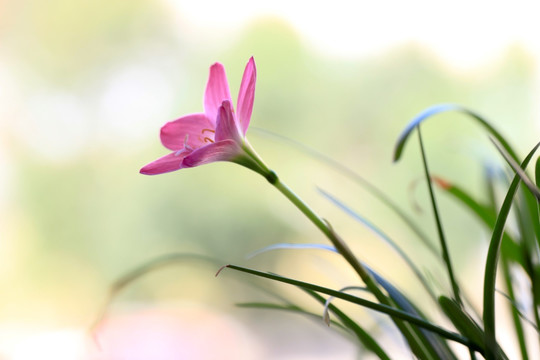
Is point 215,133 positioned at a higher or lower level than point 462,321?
higher

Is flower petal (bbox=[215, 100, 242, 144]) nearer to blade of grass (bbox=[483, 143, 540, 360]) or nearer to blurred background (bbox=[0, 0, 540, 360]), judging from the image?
blade of grass (bbox=[483, 143, 540, 360])

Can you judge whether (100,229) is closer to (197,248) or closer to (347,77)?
(197,248)

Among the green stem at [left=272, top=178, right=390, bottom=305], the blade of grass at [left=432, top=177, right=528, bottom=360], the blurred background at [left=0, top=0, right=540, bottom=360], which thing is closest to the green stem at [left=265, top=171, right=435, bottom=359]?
the green stem at [left=272, top=178, right=390, bottom=305]

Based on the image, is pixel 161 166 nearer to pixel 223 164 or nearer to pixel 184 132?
pixel 184 132

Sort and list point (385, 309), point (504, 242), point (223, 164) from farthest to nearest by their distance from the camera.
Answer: point (223, 164) → point (504, 242) → point (385, 309)

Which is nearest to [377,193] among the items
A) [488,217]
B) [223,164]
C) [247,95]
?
[488,217]

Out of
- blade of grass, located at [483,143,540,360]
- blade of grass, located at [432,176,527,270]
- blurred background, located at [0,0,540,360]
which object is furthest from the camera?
blurred background, located at [0,0,540,360]

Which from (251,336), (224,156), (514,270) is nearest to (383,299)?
(224,156)
